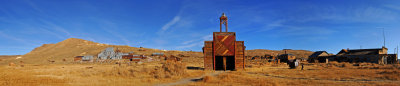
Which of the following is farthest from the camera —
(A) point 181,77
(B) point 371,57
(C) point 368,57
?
(C) point 368,57

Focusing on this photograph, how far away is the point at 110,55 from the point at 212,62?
36.5 metres

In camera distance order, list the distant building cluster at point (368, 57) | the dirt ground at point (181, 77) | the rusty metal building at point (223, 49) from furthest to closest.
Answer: the distant building cluster at point (368, 57)
the rusty metal building at point (223, 49)
the dirt ground at point (181, 77)

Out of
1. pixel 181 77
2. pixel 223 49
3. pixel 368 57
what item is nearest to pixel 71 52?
pixel 223 49

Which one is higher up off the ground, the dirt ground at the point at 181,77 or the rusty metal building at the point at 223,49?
the rusty metal building at the point at 223,49

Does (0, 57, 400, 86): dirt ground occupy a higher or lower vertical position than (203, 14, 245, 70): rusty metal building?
lower

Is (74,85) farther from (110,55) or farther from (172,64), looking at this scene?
(110,55)

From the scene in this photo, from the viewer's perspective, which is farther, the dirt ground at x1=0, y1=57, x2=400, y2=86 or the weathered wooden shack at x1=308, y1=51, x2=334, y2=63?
the weathered wooden shack at x1=308, y1=51, x2=334, y2=63

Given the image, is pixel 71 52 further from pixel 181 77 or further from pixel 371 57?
pixel 371 57

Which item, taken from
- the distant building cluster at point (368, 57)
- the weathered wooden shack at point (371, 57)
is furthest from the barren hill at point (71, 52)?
the weathered wooden shack at point (371, 57)

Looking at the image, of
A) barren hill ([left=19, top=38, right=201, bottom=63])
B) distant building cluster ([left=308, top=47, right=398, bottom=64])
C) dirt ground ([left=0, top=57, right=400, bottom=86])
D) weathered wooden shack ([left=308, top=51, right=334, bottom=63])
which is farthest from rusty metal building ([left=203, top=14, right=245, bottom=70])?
barren hill ([left=19, top=38, right=201, bottom=63])

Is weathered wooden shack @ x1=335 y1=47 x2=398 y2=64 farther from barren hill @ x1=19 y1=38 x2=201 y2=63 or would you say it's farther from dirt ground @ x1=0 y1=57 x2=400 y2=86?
barren hill @ x1=19 y1=38 x2=201 y2=63

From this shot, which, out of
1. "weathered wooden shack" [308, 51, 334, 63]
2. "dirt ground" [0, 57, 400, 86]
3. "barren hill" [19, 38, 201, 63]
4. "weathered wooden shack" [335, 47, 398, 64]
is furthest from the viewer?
"barren hill" [19, 38, 201, 63]

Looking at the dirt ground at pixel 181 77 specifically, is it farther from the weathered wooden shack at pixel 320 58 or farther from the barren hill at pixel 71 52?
the barren hill at pixel 71 52

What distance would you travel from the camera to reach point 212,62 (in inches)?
1052
